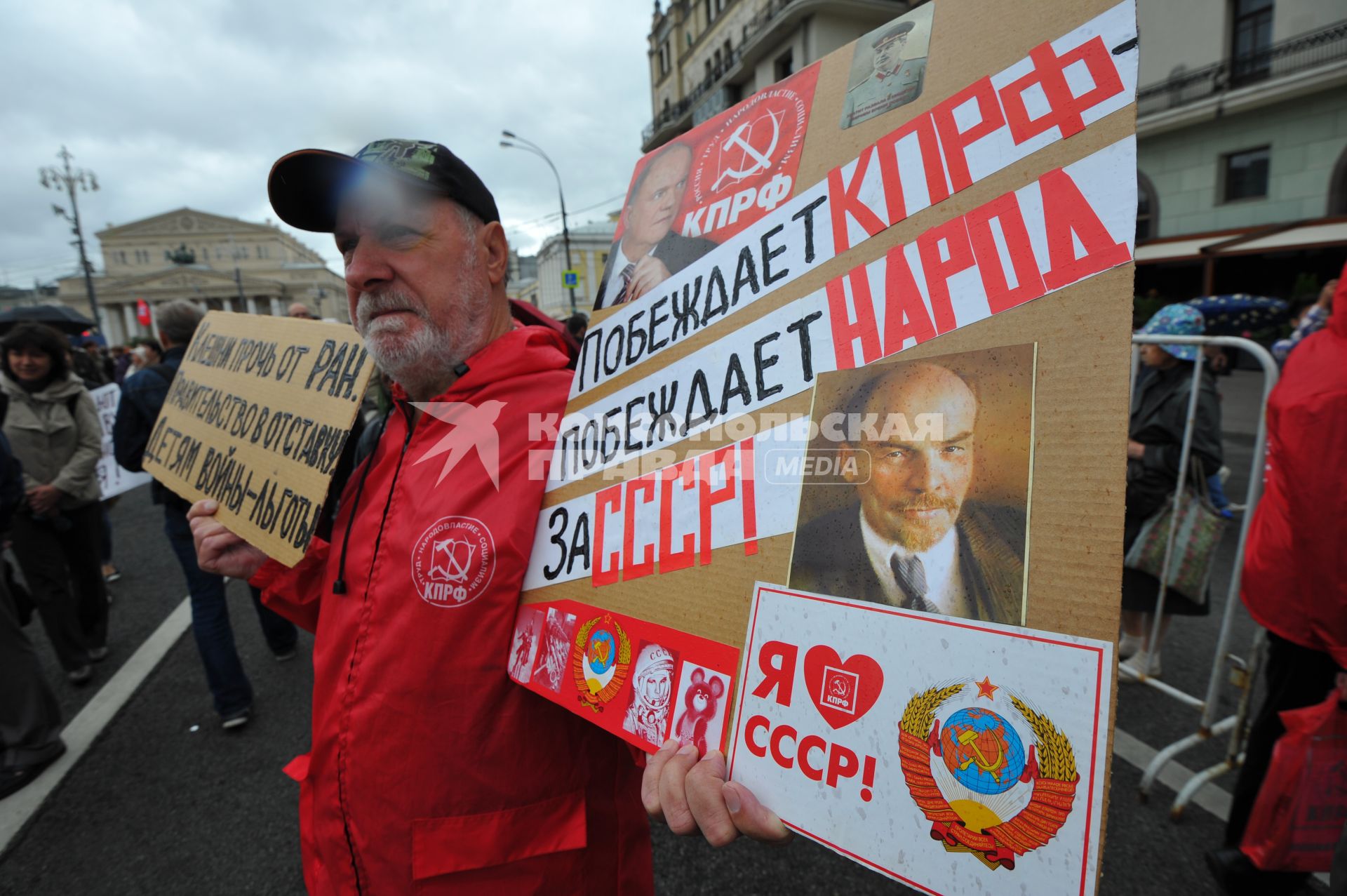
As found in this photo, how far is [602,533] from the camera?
104 cm

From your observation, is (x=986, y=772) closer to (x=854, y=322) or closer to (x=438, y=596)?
(x=854, y=322)

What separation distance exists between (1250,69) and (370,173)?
2288 cm

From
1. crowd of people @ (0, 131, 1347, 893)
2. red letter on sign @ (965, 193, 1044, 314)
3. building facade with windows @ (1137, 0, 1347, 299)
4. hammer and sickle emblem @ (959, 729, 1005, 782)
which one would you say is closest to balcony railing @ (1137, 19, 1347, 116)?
building facade with windows @ (1137, 0, 1347, 299)

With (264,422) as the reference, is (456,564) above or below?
below

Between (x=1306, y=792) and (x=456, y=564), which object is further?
(x=1306, y=792)

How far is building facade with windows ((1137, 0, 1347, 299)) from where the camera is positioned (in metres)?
14.6

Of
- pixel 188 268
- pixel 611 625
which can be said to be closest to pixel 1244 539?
pixel 611 625

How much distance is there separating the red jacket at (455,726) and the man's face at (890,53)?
811mm

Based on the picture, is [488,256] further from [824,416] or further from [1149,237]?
[1149,237]

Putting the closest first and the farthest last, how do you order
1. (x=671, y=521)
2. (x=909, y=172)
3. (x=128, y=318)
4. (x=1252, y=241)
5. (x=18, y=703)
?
1. (x=909, y=172)
2. (x=671, y=521)
3. (x=18, y=703)
4. (x=1252, y=241)
5. (x=128, y=318)

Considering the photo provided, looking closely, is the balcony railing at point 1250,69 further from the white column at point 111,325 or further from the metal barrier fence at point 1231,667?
the white column at point 111,325

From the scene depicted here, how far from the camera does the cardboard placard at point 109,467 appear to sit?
3.85 meters

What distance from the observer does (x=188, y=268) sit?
66375 millimetres

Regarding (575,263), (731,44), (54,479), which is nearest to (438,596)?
(54,479)
